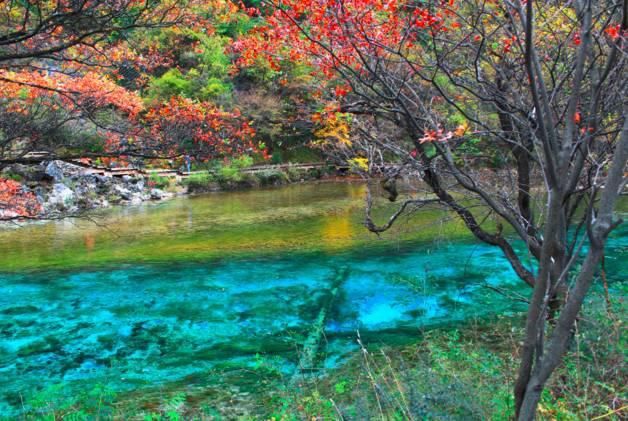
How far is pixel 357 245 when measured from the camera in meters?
10.7

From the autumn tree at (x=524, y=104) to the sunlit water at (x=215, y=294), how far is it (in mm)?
855

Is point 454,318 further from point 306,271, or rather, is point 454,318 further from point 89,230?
point 89,230

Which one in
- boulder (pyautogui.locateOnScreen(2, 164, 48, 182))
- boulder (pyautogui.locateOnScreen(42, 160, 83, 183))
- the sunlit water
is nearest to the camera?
the sunlit water

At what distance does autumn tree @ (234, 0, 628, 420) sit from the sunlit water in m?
0.85

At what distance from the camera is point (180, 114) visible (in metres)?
6.53

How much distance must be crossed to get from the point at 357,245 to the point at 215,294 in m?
3.73

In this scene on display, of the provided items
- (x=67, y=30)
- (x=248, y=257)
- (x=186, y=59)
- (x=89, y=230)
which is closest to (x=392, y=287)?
(x=248, y=257)

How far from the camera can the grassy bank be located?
3.00 m

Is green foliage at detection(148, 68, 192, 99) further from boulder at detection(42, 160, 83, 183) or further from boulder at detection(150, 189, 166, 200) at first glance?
boulder at detection(42, 160, 83, 183)

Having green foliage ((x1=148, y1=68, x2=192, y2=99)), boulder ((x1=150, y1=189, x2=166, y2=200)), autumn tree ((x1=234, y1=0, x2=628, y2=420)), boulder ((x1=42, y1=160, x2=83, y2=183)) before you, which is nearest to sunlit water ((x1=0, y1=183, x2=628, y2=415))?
autumn tree ((x1=234, y1=0, x2=628, y2=420))

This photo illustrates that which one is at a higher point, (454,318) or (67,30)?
(67,30)

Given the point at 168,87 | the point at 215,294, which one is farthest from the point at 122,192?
the point at 215,294

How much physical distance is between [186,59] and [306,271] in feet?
57.4

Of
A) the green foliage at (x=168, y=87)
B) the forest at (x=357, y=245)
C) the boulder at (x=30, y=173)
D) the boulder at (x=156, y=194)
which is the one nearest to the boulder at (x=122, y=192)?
the boulder at (x=156, y=194)
